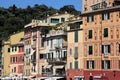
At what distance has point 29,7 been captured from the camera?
622 ft

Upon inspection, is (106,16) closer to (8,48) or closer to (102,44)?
(102,44)

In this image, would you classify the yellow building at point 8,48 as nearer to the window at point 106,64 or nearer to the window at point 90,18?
the window at point 90,18

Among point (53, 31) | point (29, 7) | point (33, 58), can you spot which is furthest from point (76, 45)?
point (29, 7)

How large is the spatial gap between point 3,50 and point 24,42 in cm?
1451

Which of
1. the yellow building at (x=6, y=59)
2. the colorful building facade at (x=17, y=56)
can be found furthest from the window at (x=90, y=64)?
the yellow building at (x=6, y=59)

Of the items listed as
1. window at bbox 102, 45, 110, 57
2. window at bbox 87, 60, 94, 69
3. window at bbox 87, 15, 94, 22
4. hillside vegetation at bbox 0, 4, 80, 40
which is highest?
hillside vegetation at bbox 0, 4, 80, 40

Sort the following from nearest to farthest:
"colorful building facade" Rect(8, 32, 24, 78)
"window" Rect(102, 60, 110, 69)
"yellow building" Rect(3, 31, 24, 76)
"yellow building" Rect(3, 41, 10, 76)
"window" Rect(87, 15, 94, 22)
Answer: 1. "window" Rect(102, 60, 110, 69)
2. "window" Rect(87, 15, 94, 22)
3. "colorful building facade" Rect(8, 32, 24, 78)
4. "yellow building" Rect(3, 31, 24, 76)
5. "yellow building" Rect(3, 41, 10, 76)

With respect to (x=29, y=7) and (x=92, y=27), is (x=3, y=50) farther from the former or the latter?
(x=29, y=7)

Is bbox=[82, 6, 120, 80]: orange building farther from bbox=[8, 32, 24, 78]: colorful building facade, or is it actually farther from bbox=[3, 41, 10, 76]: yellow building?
bbox=[3, 41, 10, 76]: yellow building

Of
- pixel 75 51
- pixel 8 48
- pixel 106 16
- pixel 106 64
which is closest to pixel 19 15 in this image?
pixel 8 48

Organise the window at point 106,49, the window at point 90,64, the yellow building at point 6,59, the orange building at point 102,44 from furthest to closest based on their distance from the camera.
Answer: the yellow building at point 6,59, the window at point 90,64, the window at point 106,49, the orange building at point 102,44

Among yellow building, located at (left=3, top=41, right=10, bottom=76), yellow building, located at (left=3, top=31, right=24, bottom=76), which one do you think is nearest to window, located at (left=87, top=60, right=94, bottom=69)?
yellow building, located at (left=3, top=31, right=24, bottom=76)

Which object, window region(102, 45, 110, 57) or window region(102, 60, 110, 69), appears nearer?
window region(102, 60, 110, 69)

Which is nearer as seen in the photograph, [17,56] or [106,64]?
[106,64]
